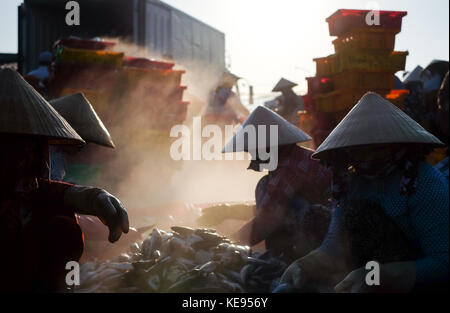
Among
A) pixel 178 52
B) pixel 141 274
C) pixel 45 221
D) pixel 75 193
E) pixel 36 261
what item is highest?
pixel 178 52

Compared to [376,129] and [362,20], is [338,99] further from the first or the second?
[376,129]

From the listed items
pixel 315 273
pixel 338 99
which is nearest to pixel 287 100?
pixel 338 99

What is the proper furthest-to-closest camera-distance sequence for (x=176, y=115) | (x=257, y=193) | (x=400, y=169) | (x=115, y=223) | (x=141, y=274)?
(x=176, y=115)
(x=257, y=193)
(x=141, y=274)
(x=400, y=169)
(x=115, y=223)

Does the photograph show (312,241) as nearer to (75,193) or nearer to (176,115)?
(75,193)

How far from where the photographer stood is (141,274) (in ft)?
11.4

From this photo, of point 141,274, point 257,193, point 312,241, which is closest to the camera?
point 141,274

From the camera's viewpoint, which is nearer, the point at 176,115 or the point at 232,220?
the point at 232,220

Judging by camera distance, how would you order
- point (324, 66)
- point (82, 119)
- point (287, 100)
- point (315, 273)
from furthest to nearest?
point (287, 100), point (324, 66), point (82, 119), point (315, 273)

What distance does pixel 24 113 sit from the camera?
1850mm

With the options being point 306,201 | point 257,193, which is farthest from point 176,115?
point 306,201

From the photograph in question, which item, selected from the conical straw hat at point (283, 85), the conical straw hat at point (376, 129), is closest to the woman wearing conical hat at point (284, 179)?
the conical straw hat at point (376, 129)

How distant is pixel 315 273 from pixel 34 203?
170cm

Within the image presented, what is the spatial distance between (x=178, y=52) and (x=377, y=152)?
32.1ft

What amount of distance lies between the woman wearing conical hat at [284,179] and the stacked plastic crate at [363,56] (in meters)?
2.38
